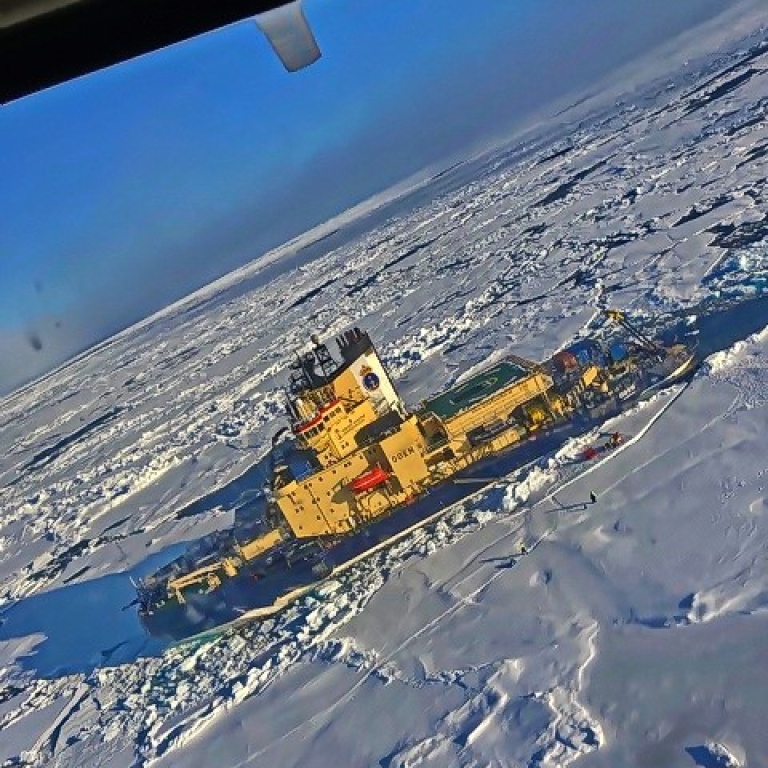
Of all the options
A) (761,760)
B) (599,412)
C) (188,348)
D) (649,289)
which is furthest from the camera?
(188,348)

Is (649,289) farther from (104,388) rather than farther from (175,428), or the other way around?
(104,388)

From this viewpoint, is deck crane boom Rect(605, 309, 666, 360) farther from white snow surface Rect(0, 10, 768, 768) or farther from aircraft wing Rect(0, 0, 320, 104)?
aircraft wing Rect(0, 0, 320, 104)

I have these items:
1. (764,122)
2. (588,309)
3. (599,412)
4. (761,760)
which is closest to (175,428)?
(588,309)

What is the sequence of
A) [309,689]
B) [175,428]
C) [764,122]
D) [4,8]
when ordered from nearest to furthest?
[4,8] < [309,689] < [175,428] < [764,122]

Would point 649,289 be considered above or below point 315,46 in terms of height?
below

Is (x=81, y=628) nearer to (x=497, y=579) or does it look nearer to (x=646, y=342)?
(x=497, y=579)

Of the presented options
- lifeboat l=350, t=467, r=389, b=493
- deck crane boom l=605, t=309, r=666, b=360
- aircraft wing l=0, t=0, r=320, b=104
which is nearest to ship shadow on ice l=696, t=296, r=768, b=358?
deck crane boom l=605, t=309, r=666, b=360

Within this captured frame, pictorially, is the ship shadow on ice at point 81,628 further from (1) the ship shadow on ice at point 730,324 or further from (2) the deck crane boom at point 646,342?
(1) the ship shadow on ice at point 730,324
